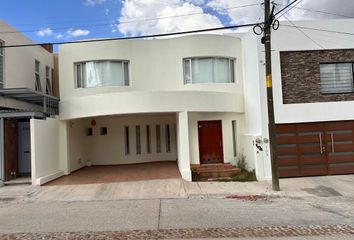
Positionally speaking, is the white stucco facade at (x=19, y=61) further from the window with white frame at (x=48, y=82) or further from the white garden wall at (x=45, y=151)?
the white garden wall at (x=45, y=151)

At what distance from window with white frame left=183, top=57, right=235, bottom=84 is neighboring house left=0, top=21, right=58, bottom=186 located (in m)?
6.48

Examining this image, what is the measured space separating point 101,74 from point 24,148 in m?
A: 4.83

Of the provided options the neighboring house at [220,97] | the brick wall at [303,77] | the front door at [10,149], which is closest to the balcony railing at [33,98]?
the neighboring house at [220,97]

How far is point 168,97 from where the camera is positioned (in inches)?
535

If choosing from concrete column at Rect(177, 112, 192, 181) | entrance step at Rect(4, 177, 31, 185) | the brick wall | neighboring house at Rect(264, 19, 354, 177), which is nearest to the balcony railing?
entrance step at Rect(4, 177, 31, 185)

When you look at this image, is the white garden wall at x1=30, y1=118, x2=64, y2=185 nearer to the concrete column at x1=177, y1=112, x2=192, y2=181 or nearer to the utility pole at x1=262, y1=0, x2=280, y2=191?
the concrete column at x1=177, y1=112, x2=192, y2=181

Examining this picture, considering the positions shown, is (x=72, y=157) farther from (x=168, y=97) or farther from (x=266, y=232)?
(x=266, y=232)

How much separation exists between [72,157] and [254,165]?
28.6 feet

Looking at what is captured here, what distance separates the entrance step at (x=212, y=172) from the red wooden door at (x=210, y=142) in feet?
3.33

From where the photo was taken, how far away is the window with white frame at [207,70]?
51.6ft

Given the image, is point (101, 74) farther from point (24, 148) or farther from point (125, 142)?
point (24, 148)

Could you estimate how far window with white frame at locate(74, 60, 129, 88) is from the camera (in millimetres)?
15719

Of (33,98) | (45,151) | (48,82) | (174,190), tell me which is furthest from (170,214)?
(48,82)

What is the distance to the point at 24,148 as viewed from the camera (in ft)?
47.3
